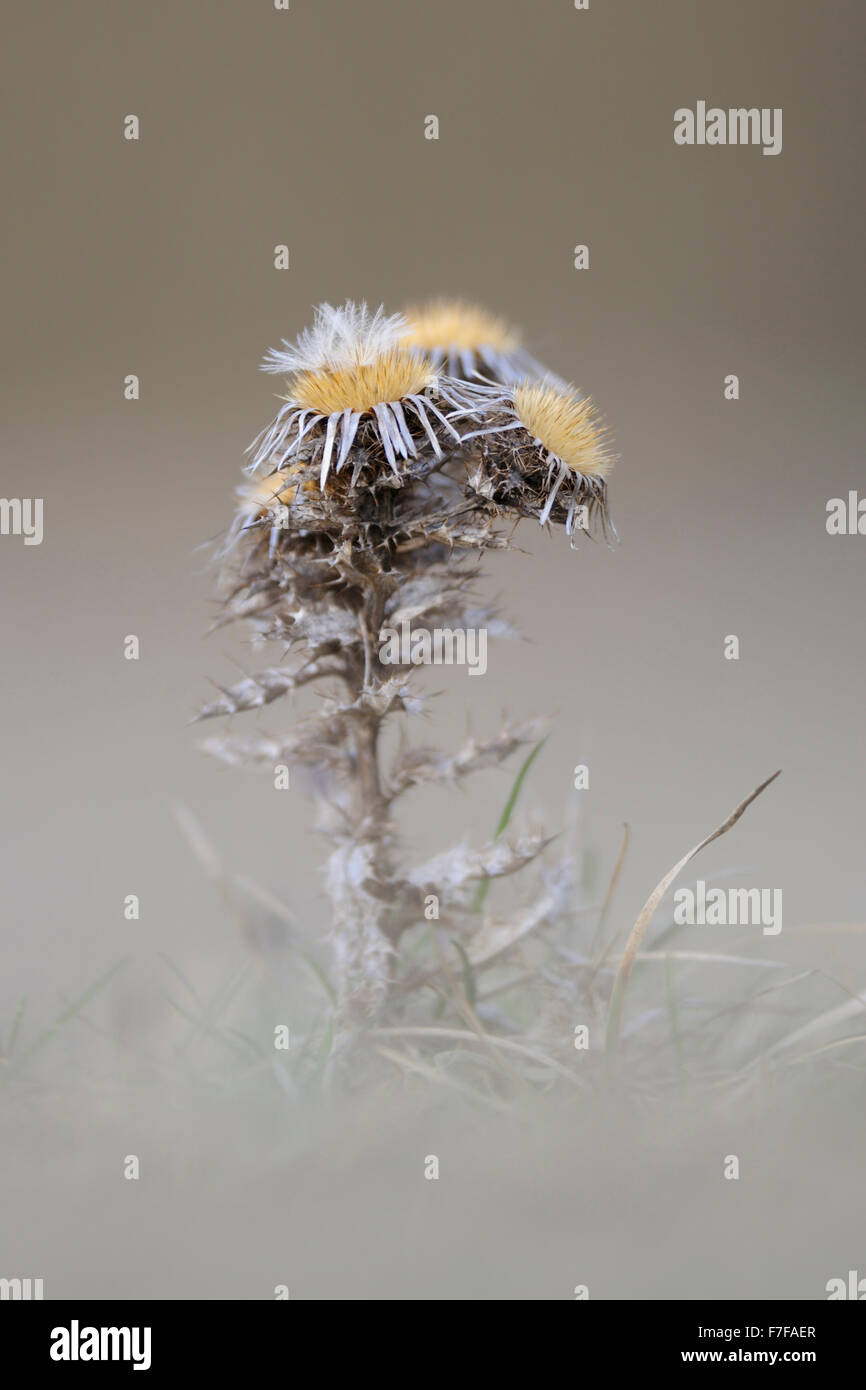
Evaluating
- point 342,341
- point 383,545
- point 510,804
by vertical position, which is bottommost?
point 510,804

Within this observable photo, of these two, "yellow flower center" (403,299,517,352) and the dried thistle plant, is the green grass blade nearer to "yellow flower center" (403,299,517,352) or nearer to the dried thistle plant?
the dried thistle plant

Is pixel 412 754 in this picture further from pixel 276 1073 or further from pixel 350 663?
pixel 276 1073

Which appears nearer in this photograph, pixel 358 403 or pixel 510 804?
pixel 358 403

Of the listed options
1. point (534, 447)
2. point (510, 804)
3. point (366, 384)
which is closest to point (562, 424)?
point (534, 447)

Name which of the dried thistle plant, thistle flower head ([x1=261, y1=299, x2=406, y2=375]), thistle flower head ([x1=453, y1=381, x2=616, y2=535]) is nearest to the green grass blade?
the dried thistle plant

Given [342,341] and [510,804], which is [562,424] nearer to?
[342,341]

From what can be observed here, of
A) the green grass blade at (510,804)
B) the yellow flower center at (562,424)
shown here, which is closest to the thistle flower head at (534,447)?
the yellow flower center at (562,424)

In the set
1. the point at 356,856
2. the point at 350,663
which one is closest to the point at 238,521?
the point at 350,663
